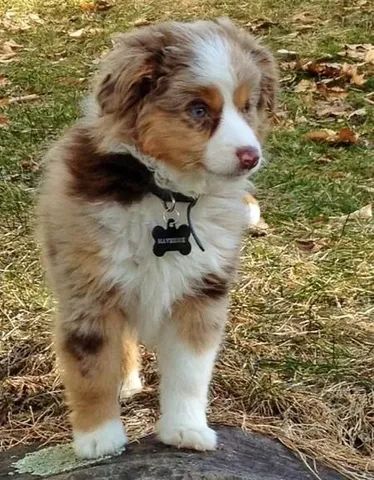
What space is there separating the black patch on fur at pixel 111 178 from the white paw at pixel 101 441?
72 cm

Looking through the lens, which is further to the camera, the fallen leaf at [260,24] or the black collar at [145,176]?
the fallen leaf at [260,24]

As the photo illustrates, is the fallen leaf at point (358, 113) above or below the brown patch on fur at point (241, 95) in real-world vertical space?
below

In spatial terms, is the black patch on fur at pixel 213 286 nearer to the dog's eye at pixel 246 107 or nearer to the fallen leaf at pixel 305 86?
the dog's eye at pixel 246 107

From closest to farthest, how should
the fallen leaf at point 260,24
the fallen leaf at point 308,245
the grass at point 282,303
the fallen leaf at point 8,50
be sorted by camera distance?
the grass at point 282,303 → the fallen leaf at point 308,245 → the fallen leaf at point 8,50 → the fallen leaf at point 260,24

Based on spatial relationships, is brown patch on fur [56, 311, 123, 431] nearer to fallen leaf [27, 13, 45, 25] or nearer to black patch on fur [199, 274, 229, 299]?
black patch on fur [199, 274, 229, 299]

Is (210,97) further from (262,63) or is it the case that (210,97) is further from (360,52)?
(360,52)

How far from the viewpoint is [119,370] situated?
10.7ft

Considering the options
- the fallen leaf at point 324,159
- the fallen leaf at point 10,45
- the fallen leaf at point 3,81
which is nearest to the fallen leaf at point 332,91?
the fallen leaf at point 324,159

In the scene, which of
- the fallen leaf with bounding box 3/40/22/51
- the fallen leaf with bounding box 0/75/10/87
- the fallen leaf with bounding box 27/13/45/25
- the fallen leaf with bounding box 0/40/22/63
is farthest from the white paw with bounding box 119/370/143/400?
the fallen leaf with bounding box 27/13/45/25

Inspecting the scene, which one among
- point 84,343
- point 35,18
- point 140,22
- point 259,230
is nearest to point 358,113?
point 259,230

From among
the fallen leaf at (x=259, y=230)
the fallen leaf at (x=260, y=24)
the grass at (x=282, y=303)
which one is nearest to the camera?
the grass at (x=282, y=303)

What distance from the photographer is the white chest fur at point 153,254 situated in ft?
10.1

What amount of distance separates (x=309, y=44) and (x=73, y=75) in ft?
6.35

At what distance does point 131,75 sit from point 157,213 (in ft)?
1.39
